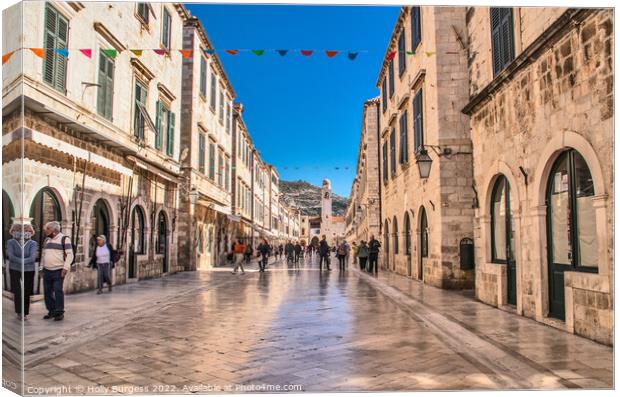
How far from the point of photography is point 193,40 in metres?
21.5

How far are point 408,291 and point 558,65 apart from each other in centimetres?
697

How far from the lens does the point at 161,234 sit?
61.9 feet

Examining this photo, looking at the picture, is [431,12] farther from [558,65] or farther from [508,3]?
[508,3]

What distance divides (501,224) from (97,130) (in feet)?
29.1

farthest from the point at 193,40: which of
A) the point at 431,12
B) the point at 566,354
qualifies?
the point at 566,354

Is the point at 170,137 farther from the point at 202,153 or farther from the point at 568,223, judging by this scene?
the point at 568,223

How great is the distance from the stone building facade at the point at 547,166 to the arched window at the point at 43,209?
726 cm

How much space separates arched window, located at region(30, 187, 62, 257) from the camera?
7.46m

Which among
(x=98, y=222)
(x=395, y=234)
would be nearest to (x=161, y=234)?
(x=98, y=222)

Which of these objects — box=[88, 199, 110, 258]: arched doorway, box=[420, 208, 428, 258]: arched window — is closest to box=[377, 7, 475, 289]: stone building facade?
box=[420, 208, 428, 258]: arched window

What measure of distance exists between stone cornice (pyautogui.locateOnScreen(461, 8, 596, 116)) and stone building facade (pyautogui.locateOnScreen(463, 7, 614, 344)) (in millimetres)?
18

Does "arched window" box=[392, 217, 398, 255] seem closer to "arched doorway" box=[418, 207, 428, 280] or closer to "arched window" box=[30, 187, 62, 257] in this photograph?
"arched doorway" box=[418, 207, 428, 280]

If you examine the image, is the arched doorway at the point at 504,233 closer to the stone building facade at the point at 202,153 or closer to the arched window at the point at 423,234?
the arched window at the point at 423,234

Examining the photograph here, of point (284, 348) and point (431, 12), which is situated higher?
point (431, 12)
